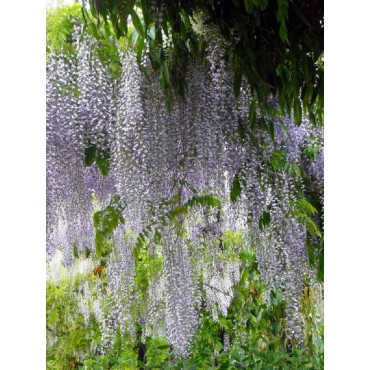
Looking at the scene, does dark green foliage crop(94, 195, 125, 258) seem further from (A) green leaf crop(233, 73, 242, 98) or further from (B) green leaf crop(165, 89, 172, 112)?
(A) green leaf crop(233, 73, 242, 98)

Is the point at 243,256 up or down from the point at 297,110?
down

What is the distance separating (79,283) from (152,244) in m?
1.34

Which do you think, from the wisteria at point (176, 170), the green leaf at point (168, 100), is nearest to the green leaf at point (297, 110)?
the wisteria at point (176, 170)

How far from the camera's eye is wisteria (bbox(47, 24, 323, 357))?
83.4 inches

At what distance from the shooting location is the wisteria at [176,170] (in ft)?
6.95

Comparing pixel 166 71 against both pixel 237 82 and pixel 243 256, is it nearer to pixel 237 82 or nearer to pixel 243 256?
pixel 237 82

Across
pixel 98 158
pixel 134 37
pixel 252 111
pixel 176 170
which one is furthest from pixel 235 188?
pixel 134 37

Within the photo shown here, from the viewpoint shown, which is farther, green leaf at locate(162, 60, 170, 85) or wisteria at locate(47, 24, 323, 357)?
wisteria at locate(47, 24, 323, 357)

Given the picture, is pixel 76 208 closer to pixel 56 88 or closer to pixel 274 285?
pixel 56 88

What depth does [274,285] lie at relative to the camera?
8.34ft

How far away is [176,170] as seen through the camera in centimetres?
223

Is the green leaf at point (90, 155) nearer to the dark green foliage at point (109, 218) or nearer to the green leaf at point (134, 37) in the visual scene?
the dark green foliage at point (109, 218)

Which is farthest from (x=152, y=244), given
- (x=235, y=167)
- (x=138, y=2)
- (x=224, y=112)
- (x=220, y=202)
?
(x=138, y=2)

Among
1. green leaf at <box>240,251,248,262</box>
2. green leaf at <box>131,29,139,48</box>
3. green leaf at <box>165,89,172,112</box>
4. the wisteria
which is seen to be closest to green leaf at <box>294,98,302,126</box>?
the wisteria
